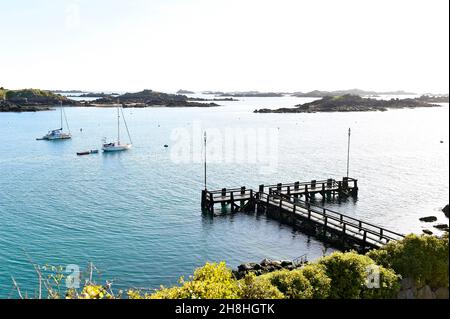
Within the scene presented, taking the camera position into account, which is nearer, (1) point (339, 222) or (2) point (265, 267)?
(2) point (265, 267)

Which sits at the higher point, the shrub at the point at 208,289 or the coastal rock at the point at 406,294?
the shrub at the point at 208,289

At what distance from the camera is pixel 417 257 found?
15.2 metres

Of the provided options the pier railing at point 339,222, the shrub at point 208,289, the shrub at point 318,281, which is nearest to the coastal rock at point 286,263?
the pier railing at point 339,222

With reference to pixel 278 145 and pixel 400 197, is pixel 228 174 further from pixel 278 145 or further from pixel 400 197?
pixel 278 145

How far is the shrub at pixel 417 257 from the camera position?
47.6ft

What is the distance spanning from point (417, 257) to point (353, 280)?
290 cm

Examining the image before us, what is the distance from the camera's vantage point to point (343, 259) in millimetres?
14258

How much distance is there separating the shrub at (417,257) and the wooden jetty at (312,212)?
10446 millimetres

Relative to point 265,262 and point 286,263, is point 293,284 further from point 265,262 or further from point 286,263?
point 286,263

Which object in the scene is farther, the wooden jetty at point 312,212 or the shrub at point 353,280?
the wooden jetty at point 312,212

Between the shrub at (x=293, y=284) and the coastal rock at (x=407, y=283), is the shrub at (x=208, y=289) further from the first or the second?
the coastal rock at (x=407, y=283)

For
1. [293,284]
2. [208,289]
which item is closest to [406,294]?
[293,284]
